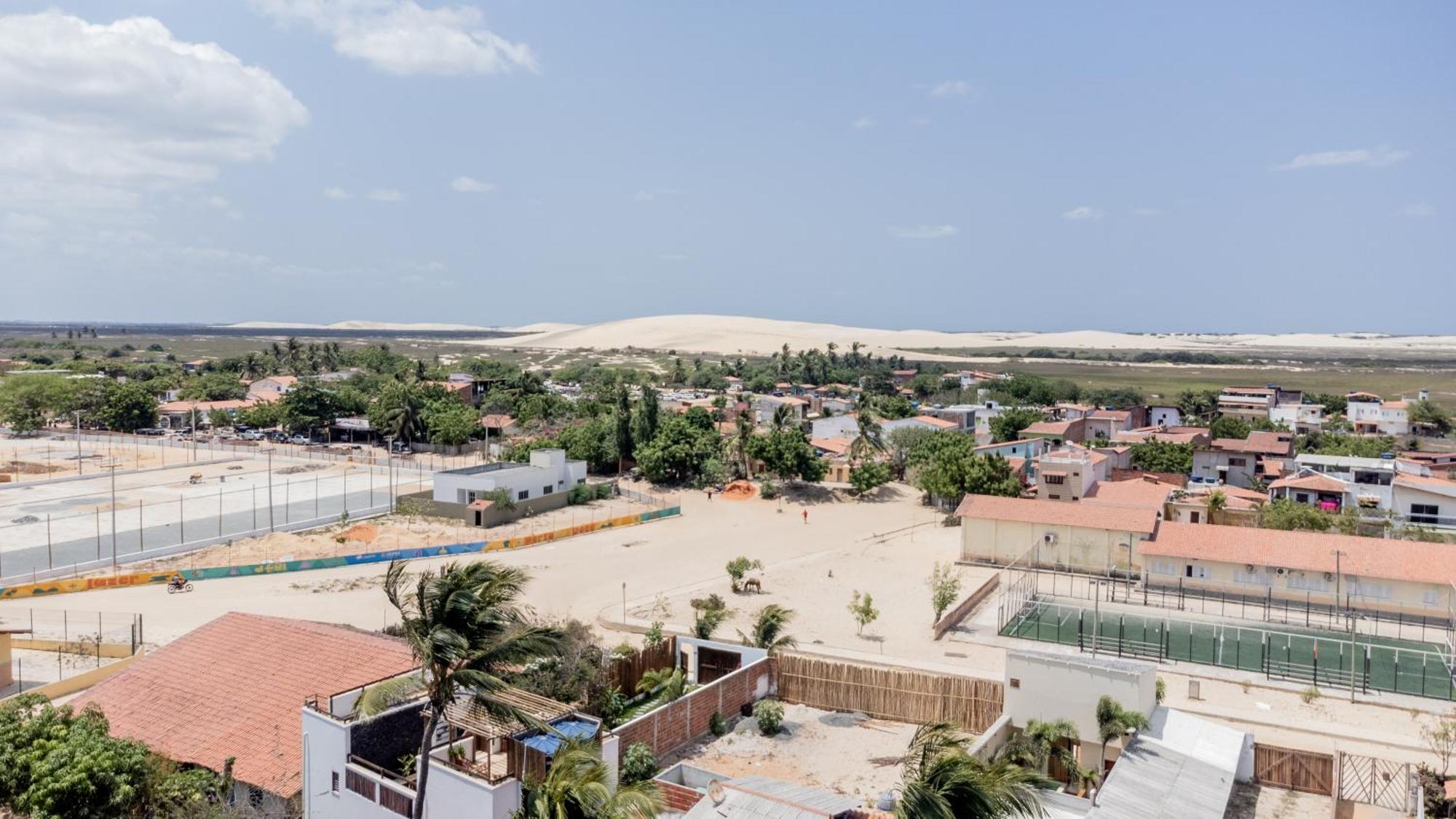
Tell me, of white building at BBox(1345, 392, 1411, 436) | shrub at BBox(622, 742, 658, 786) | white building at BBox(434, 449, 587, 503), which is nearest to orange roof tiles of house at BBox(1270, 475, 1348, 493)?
white building at BBox(434, 449, 587, 503)

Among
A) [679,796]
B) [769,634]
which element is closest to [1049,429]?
[769,634]

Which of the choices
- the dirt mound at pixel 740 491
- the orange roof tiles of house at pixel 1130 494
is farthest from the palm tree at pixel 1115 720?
the dirt mound at pixel 740 491

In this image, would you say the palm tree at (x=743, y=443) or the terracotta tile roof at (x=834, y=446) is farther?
the terracotta tile roof at (x=834, y=446)

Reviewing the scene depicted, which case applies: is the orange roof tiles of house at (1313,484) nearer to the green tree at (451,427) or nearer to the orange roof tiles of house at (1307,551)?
the orange roof tiles of house at (1307,551)

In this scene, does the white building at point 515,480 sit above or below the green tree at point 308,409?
below

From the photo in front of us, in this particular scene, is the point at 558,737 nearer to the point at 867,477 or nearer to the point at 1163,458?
the point at 867,477

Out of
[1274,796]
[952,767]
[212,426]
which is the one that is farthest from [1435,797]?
[212,426]
